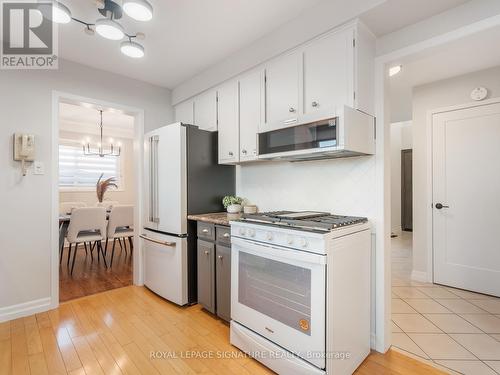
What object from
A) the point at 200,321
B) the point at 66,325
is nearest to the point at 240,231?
the point at 200,321

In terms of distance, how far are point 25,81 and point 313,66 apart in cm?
274

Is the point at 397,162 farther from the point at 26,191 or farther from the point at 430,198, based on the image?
the point at 26,191

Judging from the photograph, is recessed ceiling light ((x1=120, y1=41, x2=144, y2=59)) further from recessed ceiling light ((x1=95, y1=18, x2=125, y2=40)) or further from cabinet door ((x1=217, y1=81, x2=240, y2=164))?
cabinet door ((x1=217, y1=81, x2=240, y2=164))

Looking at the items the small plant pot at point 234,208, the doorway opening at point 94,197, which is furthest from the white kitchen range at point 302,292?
the doorway opening at point 94,197

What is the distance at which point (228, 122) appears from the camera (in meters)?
2.77

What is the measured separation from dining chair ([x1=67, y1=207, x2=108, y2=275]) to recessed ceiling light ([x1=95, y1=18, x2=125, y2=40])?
2808mm

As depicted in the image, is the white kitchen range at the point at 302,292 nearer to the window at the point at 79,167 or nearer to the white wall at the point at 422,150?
the white wall at the point at 422,150

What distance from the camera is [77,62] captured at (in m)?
2.89

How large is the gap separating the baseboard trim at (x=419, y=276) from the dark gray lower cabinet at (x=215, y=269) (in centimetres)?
262

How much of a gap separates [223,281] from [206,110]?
6.26 ft

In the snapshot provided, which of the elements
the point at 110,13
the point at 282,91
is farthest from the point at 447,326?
the point at 110,13

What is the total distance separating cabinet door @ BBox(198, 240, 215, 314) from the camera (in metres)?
2.47

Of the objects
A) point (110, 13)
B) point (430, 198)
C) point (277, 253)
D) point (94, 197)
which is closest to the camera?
point (277, 253)

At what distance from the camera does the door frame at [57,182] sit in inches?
107
